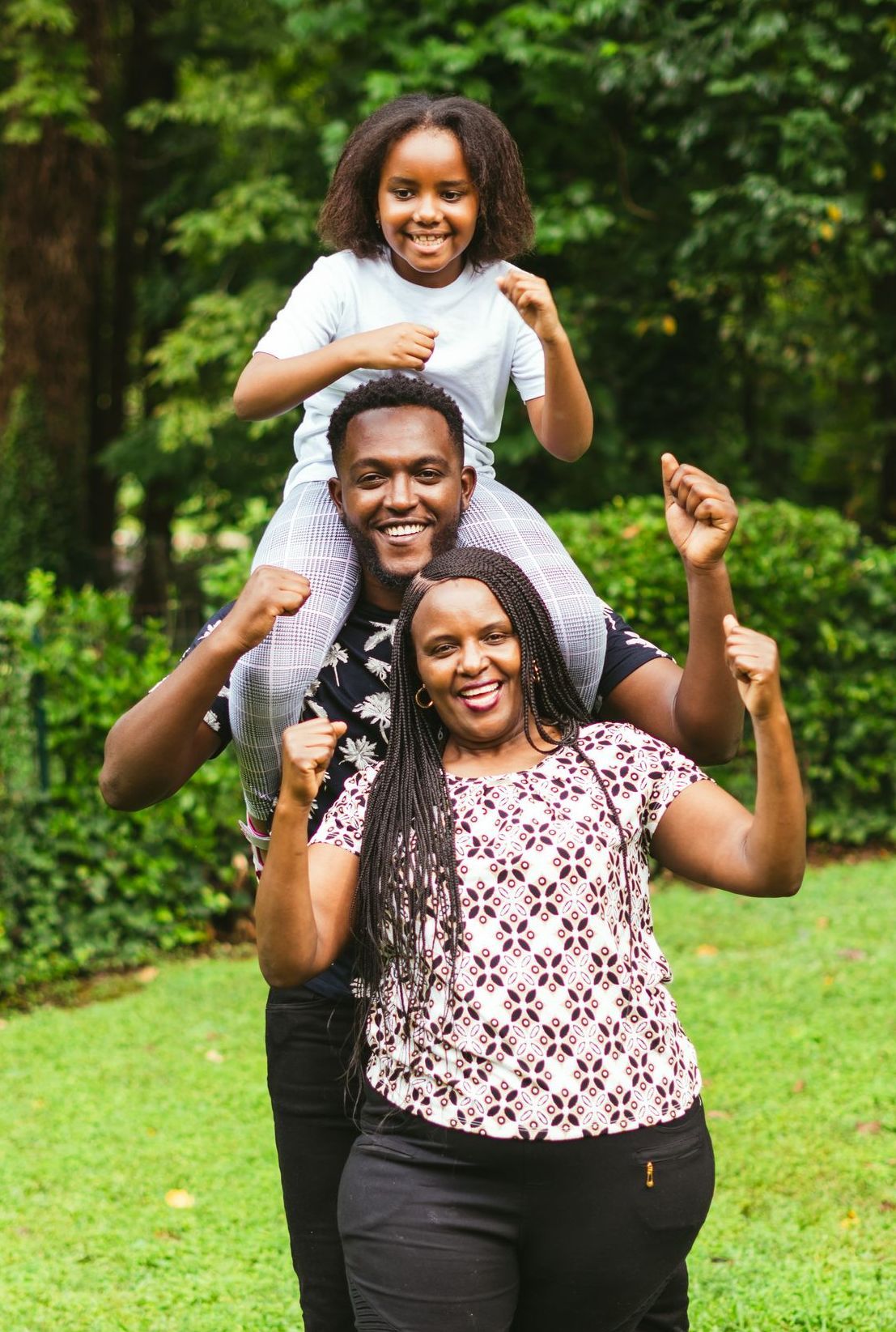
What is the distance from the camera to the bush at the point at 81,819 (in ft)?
23.5

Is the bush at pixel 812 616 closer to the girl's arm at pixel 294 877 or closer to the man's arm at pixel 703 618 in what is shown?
the man's arm at pixel 703 618

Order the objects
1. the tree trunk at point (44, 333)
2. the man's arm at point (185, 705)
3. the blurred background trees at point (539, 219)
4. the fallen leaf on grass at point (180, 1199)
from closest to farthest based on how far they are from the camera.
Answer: the man's arm at point (185, 705) → the fallen leaf on grass at point (180, 1199) → the blurred background trees at point (539, 219) → the tree trunk at point (44, 333)

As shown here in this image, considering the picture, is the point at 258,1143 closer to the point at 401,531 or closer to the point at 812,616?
the point at 401,531

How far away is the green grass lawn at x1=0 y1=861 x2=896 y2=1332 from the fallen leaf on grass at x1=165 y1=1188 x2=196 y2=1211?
0.09ft

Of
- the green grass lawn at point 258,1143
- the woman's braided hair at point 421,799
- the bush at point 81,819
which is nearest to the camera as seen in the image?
the woman's braided hair at point 421,799

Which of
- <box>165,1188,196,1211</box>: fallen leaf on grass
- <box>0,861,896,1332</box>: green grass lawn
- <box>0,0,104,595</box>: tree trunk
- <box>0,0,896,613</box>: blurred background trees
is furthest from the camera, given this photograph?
<box>0,0,104,595</box>: tree trunk

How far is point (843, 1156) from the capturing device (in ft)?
16.6

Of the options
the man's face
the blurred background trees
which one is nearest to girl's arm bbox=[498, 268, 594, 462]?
the man's face

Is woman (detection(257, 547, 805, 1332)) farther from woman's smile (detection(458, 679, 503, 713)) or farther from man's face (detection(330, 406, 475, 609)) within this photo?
man's face (detection(330, 406, 475, 609))

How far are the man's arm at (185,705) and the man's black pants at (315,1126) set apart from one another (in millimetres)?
524

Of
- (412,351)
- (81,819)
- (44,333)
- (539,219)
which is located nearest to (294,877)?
(412,351)

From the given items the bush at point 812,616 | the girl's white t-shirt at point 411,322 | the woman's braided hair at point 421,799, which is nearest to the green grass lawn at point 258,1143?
the bush at point 812,616

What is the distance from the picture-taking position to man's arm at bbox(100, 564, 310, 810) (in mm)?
2537

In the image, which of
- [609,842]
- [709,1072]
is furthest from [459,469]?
[709,1072]
